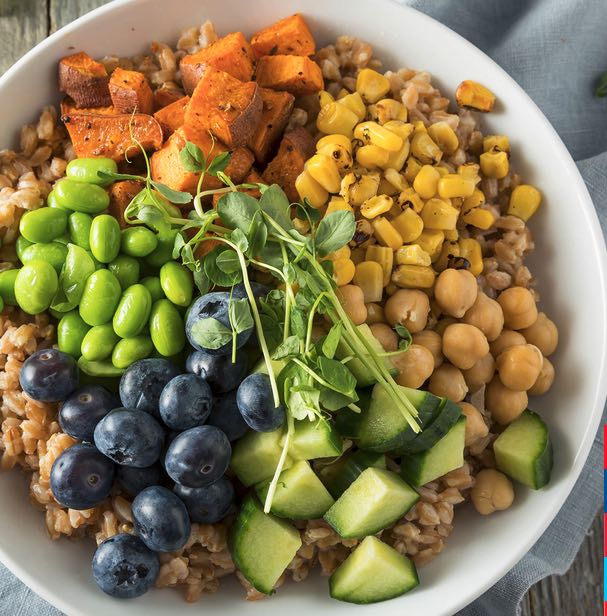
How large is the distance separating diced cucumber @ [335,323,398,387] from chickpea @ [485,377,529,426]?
0.32 meters

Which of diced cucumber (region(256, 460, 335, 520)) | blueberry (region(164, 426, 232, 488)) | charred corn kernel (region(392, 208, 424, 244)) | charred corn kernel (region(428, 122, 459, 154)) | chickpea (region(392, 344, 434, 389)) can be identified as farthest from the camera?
charred corn kernel (region(428, 122, 459, 154))

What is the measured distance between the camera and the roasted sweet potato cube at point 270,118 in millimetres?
1914

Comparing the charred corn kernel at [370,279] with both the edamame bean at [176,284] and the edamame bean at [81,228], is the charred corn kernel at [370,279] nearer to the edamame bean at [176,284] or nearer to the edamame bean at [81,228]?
the edamame bean at [176,284]

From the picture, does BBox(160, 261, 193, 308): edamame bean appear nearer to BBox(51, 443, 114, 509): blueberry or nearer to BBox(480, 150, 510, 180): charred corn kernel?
BBox(51, 443, 114, 509): blueberry

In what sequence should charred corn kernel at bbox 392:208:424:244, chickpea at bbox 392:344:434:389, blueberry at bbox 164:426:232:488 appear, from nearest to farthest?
blueberry at bbox 164:426:232:488 < chickpea at bbox 392:344:434:389 < charred corn kernel at bbox 392:208:424:244

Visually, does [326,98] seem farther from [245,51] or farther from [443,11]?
[443,11]

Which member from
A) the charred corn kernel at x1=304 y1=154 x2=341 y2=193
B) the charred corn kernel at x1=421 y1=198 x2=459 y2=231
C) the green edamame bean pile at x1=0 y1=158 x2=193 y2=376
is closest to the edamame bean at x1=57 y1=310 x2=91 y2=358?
the green edamame bean pile at x1=0 y1=158 x2=193 y2=376

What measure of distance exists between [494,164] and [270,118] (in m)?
0.59

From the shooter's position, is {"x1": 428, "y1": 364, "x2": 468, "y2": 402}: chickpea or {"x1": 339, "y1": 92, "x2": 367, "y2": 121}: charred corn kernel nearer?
{"x1": 428, "y1": 364, "x2": 468, "y2": 402}: chickpea

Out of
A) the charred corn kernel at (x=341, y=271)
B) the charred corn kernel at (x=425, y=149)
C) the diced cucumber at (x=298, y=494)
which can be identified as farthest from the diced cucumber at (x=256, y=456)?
the charred corn kernel at (x=425, y=149)

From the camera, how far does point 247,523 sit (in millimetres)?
1688

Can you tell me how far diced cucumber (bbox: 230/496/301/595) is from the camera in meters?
1.69

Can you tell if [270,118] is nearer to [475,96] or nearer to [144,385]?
[475,96]

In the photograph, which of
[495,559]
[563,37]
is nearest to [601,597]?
[495,559]
